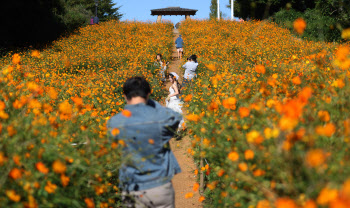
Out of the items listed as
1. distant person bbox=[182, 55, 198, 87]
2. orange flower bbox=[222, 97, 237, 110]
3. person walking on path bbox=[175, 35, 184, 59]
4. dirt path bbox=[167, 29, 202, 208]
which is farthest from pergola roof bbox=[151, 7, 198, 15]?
orange flower bbox=[222, 97, 237, 110]

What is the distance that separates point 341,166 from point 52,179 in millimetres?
1985

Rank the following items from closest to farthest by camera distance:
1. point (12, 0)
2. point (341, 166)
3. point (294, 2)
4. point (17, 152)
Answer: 1. point (341, 166)
2. point (17, 152)
3. point (12, 0)
4. point (294, 2)

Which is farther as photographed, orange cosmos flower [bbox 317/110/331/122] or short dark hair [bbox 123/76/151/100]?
short dark hair [bbox 123/76/151/100]

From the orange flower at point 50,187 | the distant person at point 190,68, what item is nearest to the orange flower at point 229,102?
the orange flower at point 50,187

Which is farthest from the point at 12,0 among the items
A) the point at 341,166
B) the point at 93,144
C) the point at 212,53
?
the point at 341,166

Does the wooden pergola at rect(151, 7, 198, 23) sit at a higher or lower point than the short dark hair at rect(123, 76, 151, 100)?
higher

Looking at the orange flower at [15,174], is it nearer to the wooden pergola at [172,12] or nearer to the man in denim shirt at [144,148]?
the man in denim shirt at [144,148]

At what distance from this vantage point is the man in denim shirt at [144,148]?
268 cm

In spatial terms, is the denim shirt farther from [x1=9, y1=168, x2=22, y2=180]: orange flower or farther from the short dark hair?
[x1=9, y1=168, x2=22, y2=180]: orange flower

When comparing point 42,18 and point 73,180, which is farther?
point 42,18

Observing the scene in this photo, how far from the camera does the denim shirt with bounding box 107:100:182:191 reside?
2678mm

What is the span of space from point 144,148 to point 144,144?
6 cm

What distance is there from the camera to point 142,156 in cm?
272

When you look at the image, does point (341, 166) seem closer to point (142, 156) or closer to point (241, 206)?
point (241, 206)
